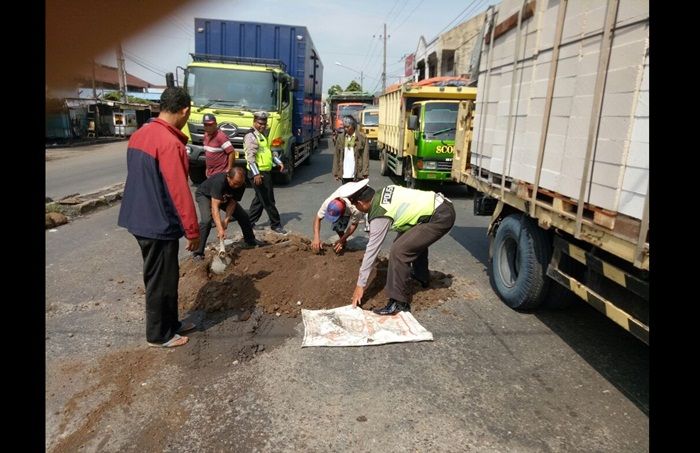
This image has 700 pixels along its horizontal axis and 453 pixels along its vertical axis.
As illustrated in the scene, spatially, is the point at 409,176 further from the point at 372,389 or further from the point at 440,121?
the point at 372,389

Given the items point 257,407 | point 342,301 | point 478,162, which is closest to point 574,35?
point 478,162

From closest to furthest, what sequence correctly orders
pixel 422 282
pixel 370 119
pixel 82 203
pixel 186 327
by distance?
1. pixel 186 327
2. pixel 422 282
3. pixel 82 203
4. pixel 370 119

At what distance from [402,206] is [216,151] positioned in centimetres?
333

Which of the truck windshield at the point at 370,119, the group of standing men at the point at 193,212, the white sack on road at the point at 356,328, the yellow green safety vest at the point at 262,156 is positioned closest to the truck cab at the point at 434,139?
the yellow green safety vest at the point at 262,156

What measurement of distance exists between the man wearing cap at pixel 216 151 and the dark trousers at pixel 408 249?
3265mm

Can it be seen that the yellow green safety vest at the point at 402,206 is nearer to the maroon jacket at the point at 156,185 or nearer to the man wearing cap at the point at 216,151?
the maroon jacket at the point at 156,185

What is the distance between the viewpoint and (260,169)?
7.38 metres

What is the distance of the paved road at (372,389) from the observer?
2.78 metres

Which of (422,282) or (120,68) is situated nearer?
→ (120,68)

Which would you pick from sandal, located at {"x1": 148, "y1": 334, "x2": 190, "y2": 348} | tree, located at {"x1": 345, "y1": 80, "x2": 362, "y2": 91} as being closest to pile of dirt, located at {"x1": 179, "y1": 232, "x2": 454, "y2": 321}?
sandal, located at {"x1": 148, "y1": 334, "x2": 190, "y2": 348}

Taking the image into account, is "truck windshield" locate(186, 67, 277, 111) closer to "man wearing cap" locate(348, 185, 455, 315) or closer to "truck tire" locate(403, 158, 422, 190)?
"truck tire" locate(403, 158, 422, 190)

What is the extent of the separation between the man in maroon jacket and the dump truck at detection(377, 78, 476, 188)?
7.62m

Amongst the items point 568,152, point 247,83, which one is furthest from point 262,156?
point 568,152
